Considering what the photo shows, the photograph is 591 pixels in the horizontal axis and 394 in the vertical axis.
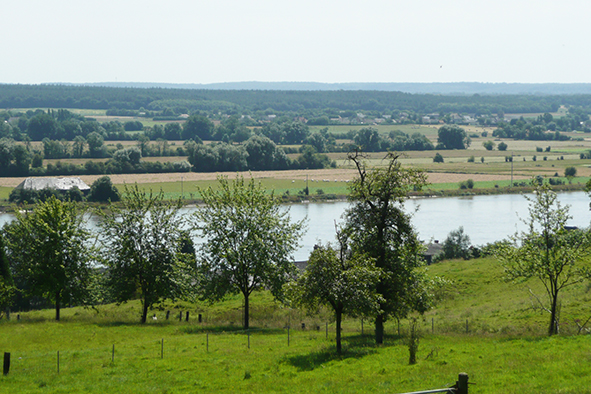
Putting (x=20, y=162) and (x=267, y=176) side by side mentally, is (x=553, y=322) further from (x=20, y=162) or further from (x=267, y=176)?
(x=20, y=162)

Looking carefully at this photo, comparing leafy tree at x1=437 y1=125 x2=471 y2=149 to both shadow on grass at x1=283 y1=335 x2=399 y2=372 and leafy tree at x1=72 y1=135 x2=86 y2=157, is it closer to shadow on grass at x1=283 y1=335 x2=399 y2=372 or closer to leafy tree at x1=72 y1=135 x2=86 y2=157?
leafy tree at x1=72 y1=135 x2=86 y2=157

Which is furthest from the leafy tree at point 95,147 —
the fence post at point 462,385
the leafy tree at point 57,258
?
the fence post at point 462,385

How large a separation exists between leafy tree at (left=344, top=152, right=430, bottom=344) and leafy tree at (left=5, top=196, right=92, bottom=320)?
16.5 m

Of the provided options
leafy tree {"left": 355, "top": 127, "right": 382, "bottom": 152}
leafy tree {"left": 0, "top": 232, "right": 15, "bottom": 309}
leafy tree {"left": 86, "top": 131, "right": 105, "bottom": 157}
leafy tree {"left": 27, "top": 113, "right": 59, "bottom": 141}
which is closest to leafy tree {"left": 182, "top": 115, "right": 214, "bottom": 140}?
leafy tree {"left": 27, "top": 113, "right": 59, "bottom": 141}

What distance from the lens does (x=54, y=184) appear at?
94.1 m

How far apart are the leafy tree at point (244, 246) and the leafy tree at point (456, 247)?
79.6 ft

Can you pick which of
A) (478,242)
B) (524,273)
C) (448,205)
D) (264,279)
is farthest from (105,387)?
(448,205)

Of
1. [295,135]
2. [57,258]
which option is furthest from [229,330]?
[295,135]

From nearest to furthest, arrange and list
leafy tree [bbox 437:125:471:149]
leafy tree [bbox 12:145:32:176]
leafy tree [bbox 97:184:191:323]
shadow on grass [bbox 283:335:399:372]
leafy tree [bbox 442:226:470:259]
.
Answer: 1. shadow on grass [bbox 283:335:399:372]
2. leafy tree [bbox 97:184:191:323]
3. leafy tree [bbox 442:226:470:259]
4. leafy tree [bbox 12:145:32:176]
5. leafy tree [bbox 437:125:471:149]

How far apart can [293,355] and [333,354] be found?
127cm

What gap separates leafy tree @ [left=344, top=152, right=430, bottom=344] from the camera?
877 inches

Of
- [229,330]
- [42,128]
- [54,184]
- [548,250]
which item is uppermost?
[42,128]

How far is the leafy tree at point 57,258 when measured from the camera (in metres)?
31.9

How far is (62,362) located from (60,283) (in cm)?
1281
